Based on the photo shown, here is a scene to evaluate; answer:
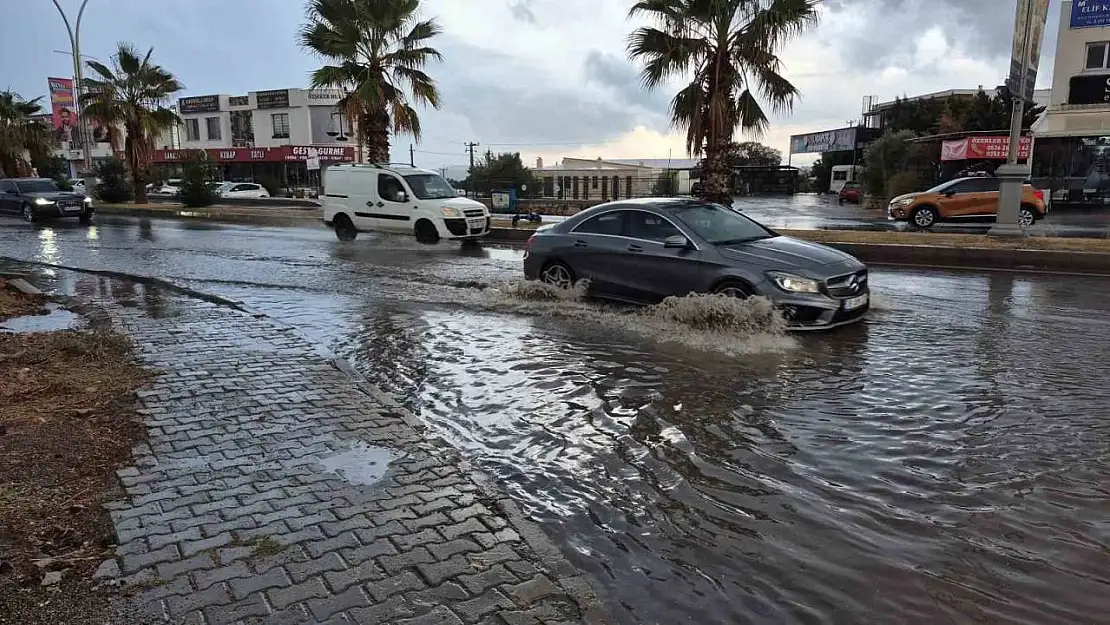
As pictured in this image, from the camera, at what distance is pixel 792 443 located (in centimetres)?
489

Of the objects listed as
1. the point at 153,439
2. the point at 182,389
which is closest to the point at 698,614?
the point at 153,439

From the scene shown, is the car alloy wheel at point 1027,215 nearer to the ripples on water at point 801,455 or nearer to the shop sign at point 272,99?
the ripples on water at point 801,455

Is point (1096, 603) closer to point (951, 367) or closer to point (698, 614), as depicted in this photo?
point (698, 614)

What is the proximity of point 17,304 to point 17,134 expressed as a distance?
138 feet

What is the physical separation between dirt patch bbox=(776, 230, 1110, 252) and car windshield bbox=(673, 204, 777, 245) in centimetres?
722

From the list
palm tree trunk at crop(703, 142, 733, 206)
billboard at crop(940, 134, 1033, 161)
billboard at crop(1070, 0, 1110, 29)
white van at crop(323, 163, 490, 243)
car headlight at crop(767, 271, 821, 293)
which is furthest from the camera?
billboard at crop(940, 134, 1033, 161)

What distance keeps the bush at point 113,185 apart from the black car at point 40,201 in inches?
383

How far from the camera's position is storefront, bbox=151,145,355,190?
54.4m

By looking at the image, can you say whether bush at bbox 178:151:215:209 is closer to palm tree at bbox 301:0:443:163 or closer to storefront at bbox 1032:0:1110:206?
palm tree at bbox 301:0:443:163

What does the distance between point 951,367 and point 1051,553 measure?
333 cm

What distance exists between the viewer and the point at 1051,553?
138 inches

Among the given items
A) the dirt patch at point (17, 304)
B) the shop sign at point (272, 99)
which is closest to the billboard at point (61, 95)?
the shop sign at point (272, 99)

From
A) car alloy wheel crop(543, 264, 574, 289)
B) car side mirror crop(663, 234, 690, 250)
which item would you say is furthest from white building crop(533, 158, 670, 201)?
car side mirror crop(663, 234, 690, 250)

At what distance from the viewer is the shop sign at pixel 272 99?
5644cm
